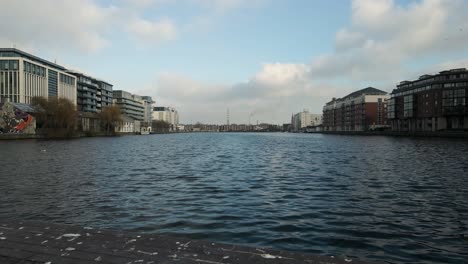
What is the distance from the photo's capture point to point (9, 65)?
13025 centimetres

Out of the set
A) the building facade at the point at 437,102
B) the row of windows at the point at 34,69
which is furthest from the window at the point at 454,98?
the row of windows at the point at 34,69

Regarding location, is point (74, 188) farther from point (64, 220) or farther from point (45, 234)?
point (45, 234)

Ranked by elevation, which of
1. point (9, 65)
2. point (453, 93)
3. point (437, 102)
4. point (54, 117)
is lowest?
point (54, 117)

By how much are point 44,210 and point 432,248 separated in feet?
47.8

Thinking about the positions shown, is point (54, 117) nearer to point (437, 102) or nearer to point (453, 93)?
point (437, 102)

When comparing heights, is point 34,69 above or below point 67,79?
below

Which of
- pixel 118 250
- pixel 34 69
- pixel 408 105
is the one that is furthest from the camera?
pixel 408 105

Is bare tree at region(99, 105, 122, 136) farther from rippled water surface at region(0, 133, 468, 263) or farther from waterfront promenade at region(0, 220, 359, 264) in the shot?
waterfront promenade at region(0, 220, 359, 264)

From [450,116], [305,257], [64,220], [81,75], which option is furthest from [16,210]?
[81,75]

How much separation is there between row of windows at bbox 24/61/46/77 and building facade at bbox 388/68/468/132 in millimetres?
161698

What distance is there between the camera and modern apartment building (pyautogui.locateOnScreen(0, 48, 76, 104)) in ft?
424

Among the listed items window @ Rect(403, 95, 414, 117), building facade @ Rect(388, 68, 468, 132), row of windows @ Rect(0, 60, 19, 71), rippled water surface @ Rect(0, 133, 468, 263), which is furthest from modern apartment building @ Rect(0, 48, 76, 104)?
window @ Rect(403, 95, 414, 117)

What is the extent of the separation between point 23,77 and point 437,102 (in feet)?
535

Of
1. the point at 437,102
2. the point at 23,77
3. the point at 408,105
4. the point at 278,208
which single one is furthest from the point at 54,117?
the point at 408,105
